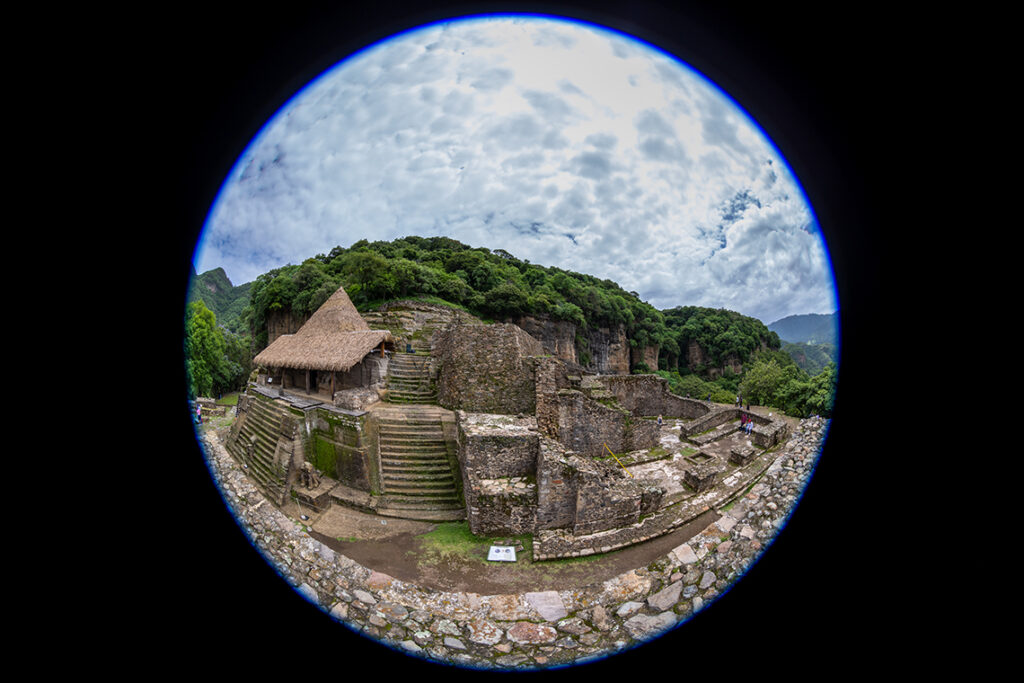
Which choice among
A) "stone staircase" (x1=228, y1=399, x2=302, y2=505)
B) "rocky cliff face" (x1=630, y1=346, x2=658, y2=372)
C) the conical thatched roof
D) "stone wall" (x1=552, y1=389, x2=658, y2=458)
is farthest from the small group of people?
"rocky cliff face" (x1=630, y1=346, x2=658, y2=372)

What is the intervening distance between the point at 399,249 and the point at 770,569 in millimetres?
32371

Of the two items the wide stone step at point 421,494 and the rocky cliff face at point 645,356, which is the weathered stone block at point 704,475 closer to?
the wide stone step at point 421,494

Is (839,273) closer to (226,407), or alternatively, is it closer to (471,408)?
(471,408)

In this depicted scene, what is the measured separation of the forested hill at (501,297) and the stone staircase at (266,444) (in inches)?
399

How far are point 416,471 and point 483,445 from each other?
2519 millimetres

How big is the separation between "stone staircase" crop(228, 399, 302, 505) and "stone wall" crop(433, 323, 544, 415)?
4.93m

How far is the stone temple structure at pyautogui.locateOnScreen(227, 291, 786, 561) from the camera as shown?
6.86 meters

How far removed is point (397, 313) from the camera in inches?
850

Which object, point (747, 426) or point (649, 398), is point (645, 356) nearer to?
point (649, 398)

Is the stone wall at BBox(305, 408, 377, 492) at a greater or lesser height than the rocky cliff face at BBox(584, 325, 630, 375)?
lesser

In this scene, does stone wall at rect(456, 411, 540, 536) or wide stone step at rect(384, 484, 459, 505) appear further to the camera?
wide stone step at rect(384, 484, 459, 505)

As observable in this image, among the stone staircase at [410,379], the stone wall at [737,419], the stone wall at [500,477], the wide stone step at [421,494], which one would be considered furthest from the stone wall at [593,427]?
the stone staircase at [410,379]

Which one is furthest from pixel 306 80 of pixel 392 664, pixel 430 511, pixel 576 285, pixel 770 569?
pixel 576 285

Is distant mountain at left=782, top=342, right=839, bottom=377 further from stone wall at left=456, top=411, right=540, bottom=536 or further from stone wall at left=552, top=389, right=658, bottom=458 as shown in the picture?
stone wall at left=456, top=411, right=540, bottom=536
